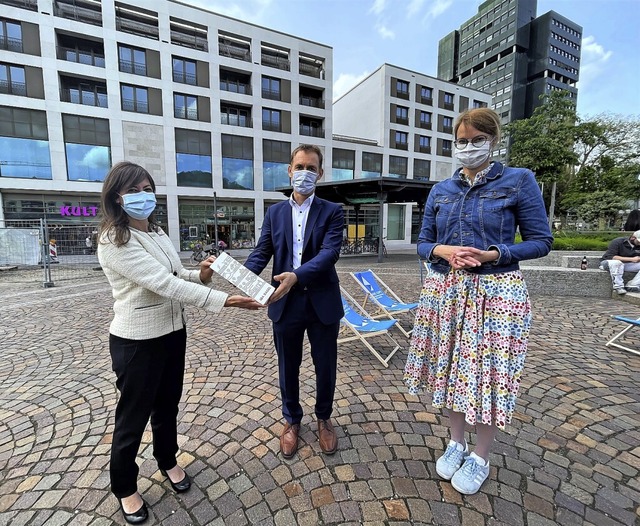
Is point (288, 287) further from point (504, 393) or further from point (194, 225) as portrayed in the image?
point (194, 225)

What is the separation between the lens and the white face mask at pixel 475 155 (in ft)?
6.20

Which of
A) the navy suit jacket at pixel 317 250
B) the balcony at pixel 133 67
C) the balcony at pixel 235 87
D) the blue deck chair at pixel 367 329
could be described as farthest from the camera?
the balcony at pixel 235 87

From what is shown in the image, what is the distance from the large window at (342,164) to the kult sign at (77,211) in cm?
2028

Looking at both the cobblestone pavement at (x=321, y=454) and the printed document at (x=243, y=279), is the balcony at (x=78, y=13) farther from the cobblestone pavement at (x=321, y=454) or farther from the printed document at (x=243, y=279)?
the printed document at (x=243, y=279)

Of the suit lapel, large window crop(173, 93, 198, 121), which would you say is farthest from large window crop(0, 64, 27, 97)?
the suit lapel

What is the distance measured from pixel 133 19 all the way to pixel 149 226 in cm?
3311

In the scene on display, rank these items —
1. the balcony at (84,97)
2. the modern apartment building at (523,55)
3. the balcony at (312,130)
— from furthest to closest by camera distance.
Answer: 1. the modern apartment building at (523,55)
2. the balcony at (312,130)
3. the balcony at (84,97)

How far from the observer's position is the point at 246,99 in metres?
27.9

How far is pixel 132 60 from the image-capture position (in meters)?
24.7

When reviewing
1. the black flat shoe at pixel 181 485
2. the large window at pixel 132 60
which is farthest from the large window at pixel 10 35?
the black flat shoe at pixel 181 485

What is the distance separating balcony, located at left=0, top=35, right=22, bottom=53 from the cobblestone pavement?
28309mm

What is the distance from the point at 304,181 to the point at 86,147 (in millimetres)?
28028

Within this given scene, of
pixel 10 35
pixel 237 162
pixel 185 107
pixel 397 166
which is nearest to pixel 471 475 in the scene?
pixel 237 162

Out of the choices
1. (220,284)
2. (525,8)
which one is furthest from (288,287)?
(525,8)
